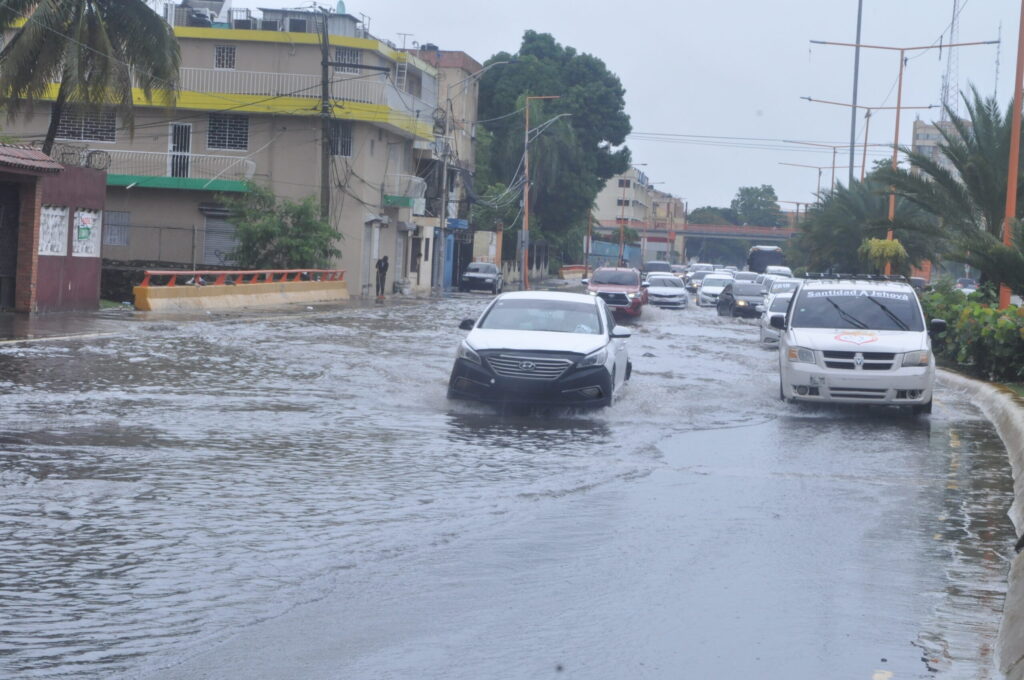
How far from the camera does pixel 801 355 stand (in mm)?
16828

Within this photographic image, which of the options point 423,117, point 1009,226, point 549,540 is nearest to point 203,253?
point 423,117

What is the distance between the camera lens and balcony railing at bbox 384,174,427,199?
2249 inches

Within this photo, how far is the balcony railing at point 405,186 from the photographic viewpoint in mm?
57125

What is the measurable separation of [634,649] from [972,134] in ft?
85.4

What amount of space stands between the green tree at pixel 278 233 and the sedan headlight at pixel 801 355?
98.5 ft

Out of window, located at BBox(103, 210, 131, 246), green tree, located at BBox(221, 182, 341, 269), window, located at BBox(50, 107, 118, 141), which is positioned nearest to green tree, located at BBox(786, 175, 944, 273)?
green tree, located at BBox(221, 182, 341, 269)

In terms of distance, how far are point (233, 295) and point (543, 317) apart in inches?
843

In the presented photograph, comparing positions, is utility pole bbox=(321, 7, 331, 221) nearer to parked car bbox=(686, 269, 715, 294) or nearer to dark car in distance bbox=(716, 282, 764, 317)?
dark car in distance bbox=(716, 282, 764, 317)

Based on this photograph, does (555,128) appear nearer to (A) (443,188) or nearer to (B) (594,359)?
(A) (443,188)

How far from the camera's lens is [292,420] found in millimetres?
14602

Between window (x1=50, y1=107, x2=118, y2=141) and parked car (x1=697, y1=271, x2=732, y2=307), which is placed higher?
window (x1=50, y1=107, x2=118, y2=141)

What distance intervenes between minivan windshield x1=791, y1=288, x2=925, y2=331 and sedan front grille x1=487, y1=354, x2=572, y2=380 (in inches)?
161

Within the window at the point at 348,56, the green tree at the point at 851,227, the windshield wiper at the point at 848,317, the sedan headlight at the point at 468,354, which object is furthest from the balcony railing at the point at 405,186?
the sedan headlight at the point at 468,354

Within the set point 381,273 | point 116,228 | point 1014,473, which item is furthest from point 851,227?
point 1014,473
